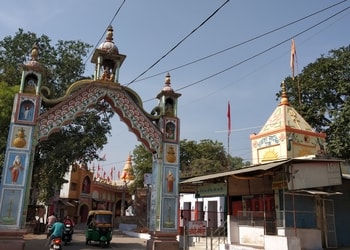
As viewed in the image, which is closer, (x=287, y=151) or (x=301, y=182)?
(x=301, y=182)

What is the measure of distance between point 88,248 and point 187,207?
11127mm

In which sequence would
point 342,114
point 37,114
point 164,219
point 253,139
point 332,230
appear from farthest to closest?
1. point 342,114
2. point 253,139
3. point 332,230
4. point 164,219
5. point 37,114

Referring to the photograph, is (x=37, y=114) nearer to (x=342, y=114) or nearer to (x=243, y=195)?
(x=243, y=195)

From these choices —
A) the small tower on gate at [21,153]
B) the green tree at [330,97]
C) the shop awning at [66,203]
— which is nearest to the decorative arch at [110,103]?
the small tower on gate at [21,153]

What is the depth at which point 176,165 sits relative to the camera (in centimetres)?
1295

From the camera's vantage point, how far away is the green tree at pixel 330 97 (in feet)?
85.7

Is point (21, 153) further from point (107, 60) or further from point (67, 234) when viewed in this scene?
point (67, 234)

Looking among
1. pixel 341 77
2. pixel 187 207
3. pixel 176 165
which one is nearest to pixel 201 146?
pixel 187 207

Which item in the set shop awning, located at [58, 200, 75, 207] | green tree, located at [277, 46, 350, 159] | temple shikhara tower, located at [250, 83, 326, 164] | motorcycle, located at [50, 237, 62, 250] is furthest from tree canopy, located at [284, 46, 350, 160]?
shop awning, located at [58, 200, 75, 207]

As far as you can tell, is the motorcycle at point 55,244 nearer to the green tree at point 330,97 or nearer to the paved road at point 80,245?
the paved road at point 80,245

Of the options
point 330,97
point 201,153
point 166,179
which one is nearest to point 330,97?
point 330,97

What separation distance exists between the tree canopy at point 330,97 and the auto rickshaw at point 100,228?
1670 cm

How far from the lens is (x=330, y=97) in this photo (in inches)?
1115

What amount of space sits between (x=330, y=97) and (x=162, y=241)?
21788 mm
